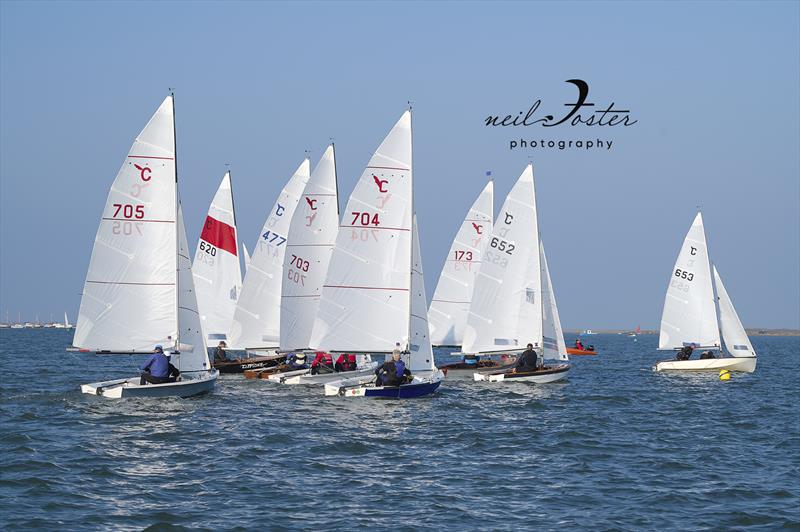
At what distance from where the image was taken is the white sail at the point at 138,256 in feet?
98.7

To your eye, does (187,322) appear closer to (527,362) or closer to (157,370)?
(157,370)

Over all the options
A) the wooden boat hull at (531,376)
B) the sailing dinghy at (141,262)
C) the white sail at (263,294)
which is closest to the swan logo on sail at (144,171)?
the sailing dinghy at (141,262)

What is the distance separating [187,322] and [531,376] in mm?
13605

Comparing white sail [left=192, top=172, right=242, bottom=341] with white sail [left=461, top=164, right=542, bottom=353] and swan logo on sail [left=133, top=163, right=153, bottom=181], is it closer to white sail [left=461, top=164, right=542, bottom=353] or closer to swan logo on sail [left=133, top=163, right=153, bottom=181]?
white sail [left=461, top=164, right=542, bottom=353]

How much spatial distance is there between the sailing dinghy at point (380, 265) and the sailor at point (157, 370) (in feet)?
18.8

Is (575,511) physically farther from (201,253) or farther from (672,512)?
(201,253)

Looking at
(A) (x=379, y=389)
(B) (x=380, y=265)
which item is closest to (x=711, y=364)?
(B) (x=380, y=265)

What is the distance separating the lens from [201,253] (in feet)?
150

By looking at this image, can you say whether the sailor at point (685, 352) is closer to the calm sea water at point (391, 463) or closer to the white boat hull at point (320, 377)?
the calm sea water at point (391, 463)

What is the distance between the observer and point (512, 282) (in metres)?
41.2

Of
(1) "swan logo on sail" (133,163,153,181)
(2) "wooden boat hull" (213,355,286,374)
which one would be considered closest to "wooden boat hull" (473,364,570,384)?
(2) "wooden boat hull" (213,355,286,374)

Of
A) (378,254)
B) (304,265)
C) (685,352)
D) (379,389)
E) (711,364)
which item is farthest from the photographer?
(685,352)

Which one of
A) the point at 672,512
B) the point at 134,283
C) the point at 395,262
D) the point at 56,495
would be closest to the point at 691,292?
the point at 395,262

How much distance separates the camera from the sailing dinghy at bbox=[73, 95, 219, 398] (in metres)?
30.1
